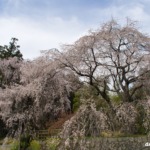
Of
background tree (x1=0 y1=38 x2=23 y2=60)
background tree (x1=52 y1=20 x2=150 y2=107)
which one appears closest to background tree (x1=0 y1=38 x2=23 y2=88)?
background tree (x1=0 y1=38 x2=23 y2=60)

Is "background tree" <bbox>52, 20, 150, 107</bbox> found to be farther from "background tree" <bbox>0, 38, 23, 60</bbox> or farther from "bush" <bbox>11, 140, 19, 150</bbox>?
"background tree" <bbox>0, 38, 23, 60</bbox>

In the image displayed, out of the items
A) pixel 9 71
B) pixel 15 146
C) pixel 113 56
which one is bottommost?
pixel 15 146

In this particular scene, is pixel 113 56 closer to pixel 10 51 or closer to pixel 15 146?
pixel 15 146

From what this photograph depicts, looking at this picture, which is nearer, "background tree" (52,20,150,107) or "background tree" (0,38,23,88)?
"background tree" (52,20,150,107)

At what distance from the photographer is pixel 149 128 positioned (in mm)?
11922

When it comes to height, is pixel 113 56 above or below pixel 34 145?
above

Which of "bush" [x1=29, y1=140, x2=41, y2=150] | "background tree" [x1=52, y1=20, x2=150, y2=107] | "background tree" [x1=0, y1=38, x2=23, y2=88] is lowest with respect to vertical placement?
"bush" [x1=29, y1=140, x2=41, y2=150]

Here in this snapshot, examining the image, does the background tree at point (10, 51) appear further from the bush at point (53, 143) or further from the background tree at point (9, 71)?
the bush at point (53, 143)

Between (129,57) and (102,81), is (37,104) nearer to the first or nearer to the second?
(102,81)

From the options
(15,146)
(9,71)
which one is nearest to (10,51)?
(9,71)

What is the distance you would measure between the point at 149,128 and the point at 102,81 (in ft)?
8.35

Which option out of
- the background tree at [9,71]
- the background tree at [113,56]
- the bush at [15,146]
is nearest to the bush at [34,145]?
the bush at [15,146]

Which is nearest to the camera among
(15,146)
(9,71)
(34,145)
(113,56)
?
(113,56)

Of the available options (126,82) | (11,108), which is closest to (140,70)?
(126,82)
